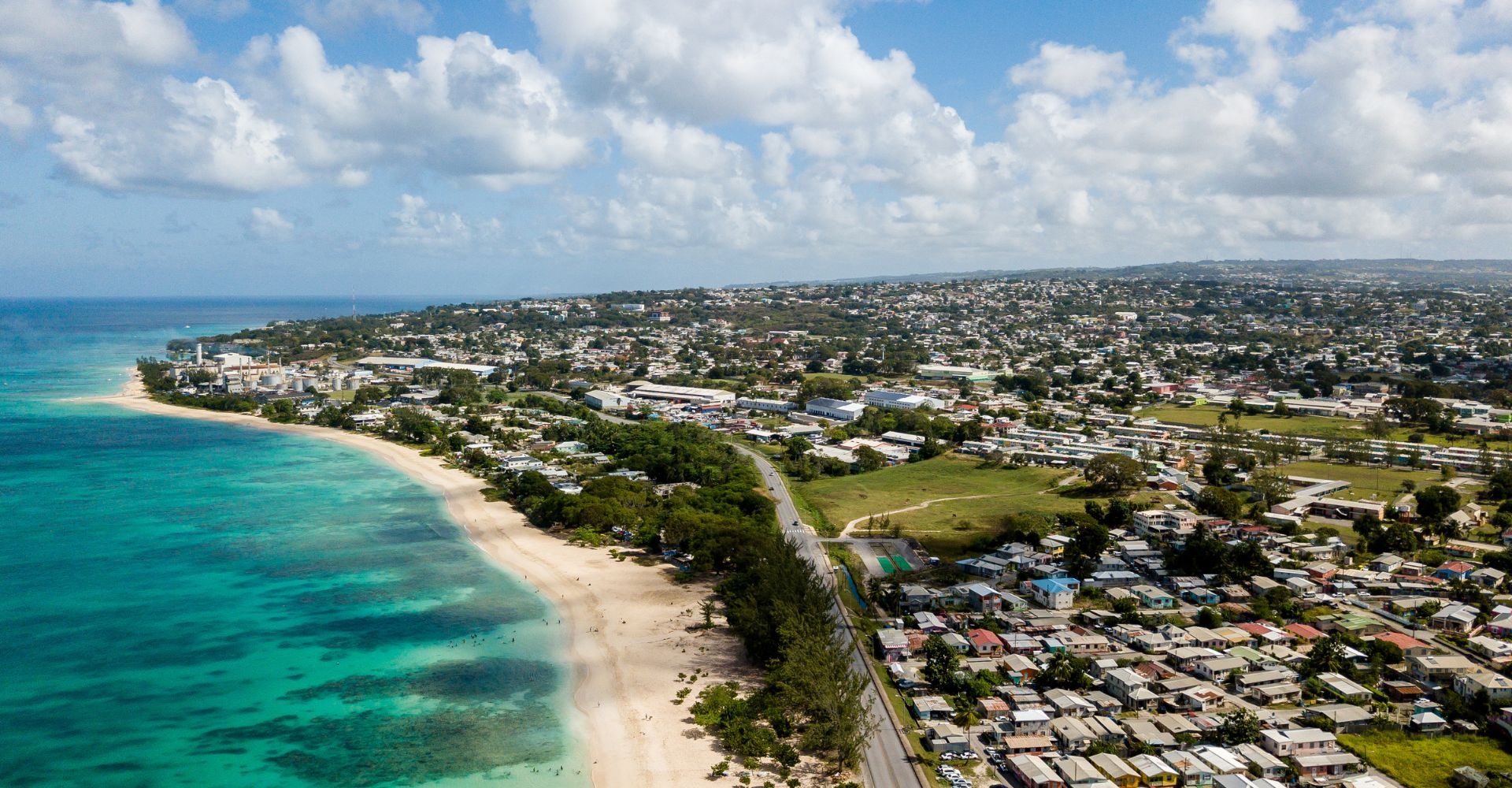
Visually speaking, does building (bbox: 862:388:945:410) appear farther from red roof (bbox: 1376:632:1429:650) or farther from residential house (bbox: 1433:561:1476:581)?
red roof (bbox: 1376:632:1429:650)

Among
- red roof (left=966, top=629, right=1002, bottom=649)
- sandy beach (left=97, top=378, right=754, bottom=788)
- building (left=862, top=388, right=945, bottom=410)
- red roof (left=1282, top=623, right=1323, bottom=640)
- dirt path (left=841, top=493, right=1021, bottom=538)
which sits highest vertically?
building (left=862, top=388, right=945, bottom=410)

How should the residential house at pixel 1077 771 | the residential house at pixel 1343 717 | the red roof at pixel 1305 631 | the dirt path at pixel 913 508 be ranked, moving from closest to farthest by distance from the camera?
the residential house at pixel 1077 771 → the residential house at pixel 1343 717 → the red roof at pixel 1305 631 → the dirt path at pixel 913 508

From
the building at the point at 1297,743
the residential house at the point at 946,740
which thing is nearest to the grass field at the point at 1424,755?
the building at the point at 1297,743

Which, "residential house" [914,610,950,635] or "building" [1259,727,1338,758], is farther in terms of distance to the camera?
"residential house" [914,610,950,635]

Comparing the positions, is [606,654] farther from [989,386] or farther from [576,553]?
[989,386]

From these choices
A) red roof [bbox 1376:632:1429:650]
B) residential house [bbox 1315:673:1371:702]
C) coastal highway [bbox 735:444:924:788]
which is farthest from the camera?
red roof [bbox 1376:632:1429:650]

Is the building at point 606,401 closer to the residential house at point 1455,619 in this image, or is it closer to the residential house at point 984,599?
the residential house at point 984,599

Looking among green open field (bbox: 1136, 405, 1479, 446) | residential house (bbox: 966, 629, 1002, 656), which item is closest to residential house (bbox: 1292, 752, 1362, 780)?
residential house (bbox: 966, 629, 1002, 656)
